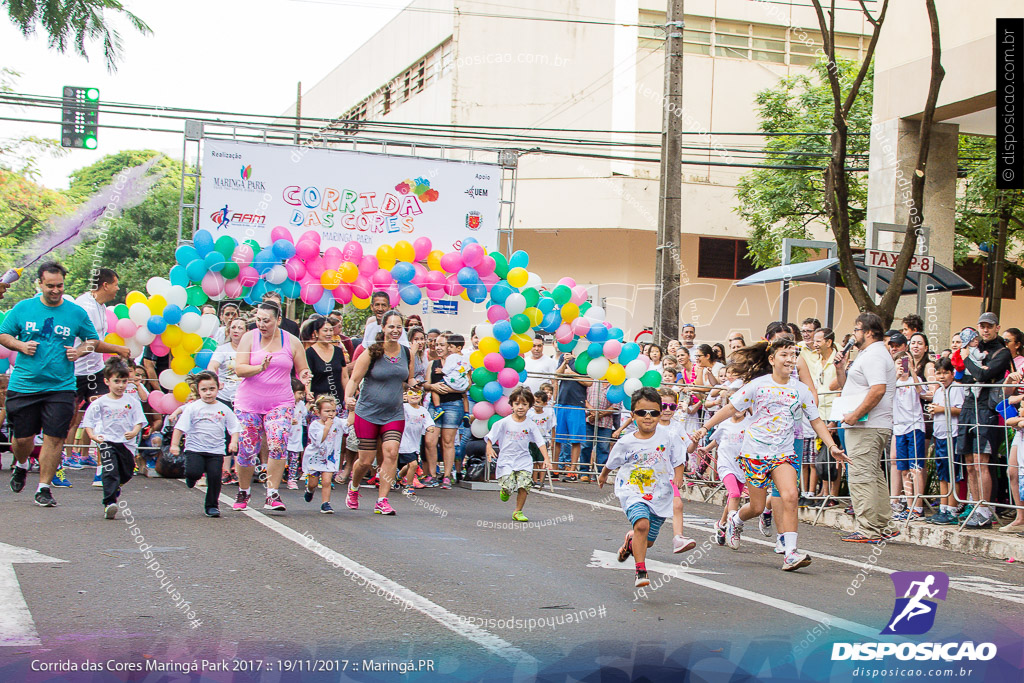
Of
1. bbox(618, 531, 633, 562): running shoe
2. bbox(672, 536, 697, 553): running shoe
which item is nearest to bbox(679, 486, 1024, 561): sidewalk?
bbox(672, 536, 697, 553): running shoe

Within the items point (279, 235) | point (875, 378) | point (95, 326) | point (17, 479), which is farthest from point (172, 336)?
point (875, 378)

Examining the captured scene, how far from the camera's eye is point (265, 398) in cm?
1001

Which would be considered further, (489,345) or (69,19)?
(489,345)

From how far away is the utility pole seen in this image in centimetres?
1620

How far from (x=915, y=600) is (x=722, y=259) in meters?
27.1

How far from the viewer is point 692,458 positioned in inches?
556

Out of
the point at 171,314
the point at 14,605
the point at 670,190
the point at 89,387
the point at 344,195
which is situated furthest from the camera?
the point at 344,195

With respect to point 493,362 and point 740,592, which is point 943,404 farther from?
point 493,362

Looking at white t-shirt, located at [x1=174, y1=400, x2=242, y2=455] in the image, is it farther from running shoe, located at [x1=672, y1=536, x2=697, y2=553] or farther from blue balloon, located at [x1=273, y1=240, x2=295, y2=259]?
blue balloon, located at [x1=273, y1=240, x2=295, y2=259]

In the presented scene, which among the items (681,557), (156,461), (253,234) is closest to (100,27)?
(681,557)

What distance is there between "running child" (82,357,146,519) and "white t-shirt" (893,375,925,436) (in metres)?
7.46

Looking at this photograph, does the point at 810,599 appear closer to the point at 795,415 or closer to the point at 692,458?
the point at 795,415

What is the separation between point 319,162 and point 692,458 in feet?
27.2

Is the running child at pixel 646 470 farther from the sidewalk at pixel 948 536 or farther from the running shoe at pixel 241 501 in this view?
the running shoe at pixel 241 501
